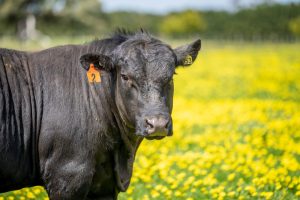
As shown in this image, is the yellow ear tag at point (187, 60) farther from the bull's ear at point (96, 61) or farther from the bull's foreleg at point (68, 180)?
the bull's foreleg at point (68, 180)

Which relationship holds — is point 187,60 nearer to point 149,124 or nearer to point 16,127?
point 149,124

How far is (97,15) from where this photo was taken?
65375mm

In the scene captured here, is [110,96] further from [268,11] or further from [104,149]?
[268,11]

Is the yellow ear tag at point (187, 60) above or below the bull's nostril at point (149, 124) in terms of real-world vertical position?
above

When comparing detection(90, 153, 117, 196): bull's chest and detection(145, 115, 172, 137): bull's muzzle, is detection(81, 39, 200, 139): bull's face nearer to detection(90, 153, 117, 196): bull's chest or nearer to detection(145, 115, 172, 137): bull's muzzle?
detection(145, 115, 172, 137): bull's muzzle

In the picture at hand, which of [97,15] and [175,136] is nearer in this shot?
[175,136]

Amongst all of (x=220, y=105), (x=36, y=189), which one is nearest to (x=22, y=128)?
(x=36, y=189)

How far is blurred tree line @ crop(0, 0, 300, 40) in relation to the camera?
199ft

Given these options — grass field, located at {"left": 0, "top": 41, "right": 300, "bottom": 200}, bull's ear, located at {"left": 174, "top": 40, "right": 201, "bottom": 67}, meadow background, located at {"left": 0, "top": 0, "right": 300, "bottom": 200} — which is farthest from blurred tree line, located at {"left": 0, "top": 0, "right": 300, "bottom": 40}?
bull's ear, located at {"left": 174, "top": 40, "right": 201, "bottom": 67}

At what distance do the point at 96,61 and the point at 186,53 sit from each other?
Result: 0.92 metres

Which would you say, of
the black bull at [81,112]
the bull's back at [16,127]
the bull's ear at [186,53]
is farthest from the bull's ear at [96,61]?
the bull's ear at [186,53]

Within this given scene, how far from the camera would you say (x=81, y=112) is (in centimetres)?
444

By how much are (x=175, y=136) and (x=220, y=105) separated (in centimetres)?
369

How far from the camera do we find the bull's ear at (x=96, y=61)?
14.6ft
